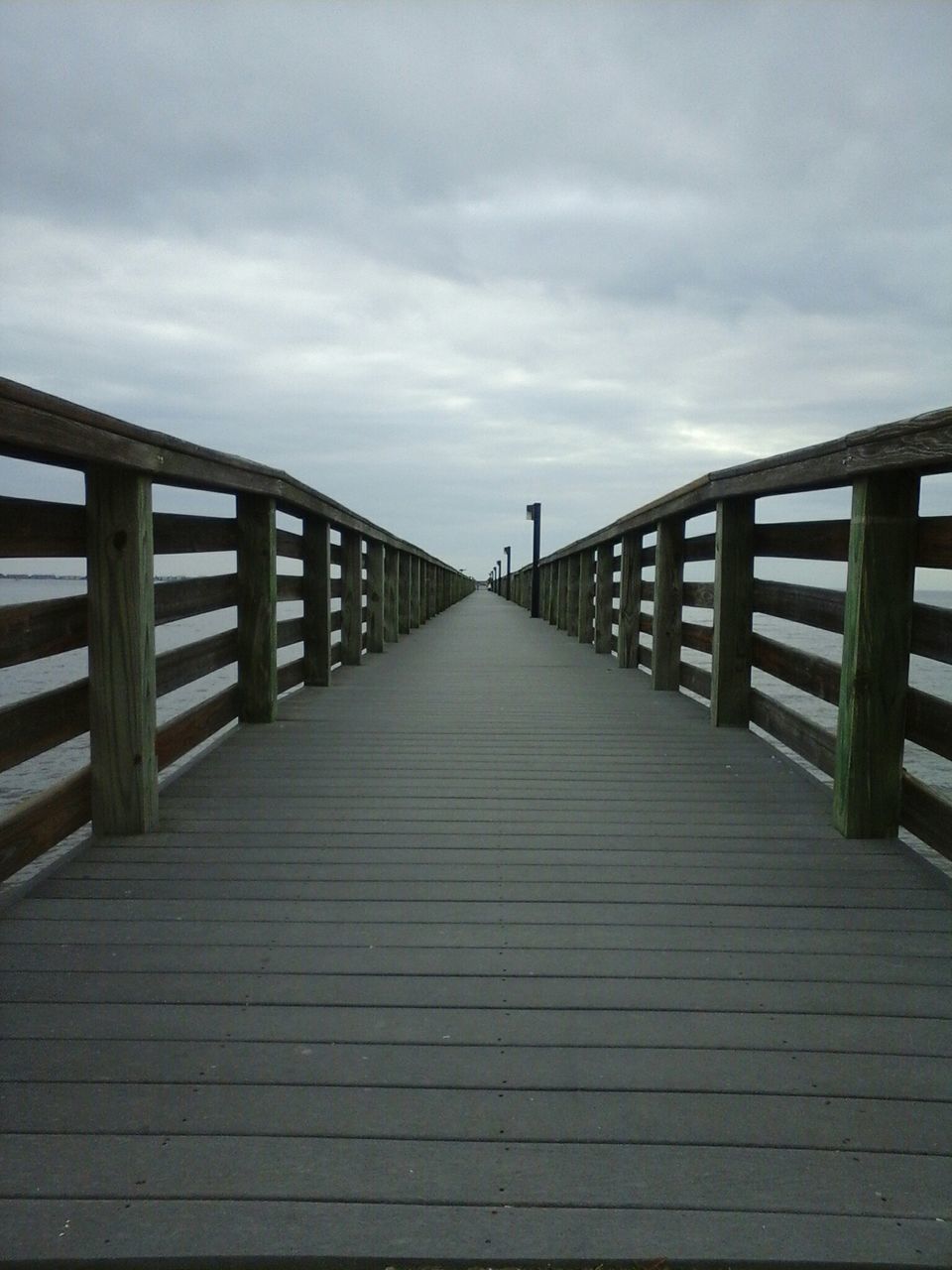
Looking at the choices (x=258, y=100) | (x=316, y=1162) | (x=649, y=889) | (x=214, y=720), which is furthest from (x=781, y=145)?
(x=316, y=1162)

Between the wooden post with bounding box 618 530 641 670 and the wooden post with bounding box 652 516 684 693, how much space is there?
1.26 metres

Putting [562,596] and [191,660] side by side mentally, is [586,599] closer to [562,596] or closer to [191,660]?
[562,596]

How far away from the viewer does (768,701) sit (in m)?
4.63

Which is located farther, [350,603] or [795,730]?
[350,603]

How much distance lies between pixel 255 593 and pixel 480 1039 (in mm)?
3302

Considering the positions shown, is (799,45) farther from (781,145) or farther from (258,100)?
(258,100)

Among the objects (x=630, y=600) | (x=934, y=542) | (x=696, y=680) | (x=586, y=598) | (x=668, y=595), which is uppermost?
(x=934, y=542)

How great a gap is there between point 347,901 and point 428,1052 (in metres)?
0.79

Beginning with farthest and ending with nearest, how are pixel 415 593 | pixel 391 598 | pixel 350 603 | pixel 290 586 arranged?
pixel 415 593
pixel 391 598
pixel 350 603
pixel 290 586

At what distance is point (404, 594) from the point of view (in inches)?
502

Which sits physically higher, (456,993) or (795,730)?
(795,730)

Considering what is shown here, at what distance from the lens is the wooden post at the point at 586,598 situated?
10945 mm

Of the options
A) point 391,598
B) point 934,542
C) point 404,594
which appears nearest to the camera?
point 934,542

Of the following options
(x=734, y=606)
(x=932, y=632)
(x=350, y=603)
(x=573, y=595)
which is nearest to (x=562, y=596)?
(x=573, y=595)
